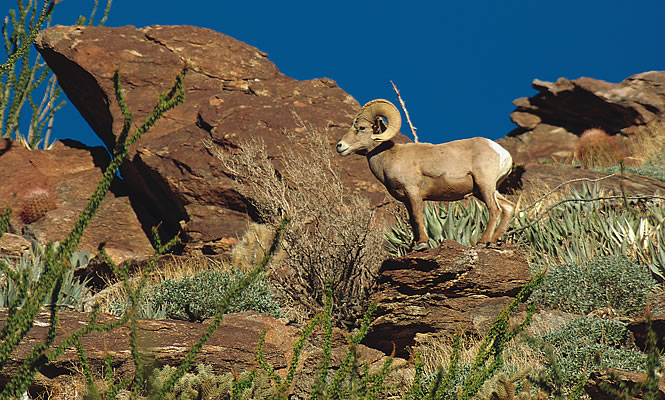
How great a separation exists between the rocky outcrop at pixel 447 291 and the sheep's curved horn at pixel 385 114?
1.36 meters

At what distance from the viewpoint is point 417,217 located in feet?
25.1

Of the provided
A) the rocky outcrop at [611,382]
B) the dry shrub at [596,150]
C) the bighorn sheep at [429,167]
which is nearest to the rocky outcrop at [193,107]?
the bighorn sheep at [429,167]

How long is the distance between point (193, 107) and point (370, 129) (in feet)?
27.3

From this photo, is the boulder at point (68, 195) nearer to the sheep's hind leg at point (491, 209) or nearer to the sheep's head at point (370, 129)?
the sheep's head at point (370, 129)

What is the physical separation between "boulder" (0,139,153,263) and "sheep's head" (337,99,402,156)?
6.47m

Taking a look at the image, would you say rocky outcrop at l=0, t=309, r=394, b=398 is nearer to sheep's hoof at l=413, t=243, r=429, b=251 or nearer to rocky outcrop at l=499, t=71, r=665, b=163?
sheep's hoof at l=413, t=243, r=429, b=251

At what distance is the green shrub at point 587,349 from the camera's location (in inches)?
245

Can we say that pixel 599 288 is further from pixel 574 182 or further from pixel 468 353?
pixel 574 182

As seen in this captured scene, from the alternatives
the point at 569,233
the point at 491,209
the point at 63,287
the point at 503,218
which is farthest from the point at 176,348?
the point at 569,233

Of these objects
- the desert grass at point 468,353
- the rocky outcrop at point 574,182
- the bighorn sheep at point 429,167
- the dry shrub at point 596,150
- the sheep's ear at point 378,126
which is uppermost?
the dry shrub at point 596,150

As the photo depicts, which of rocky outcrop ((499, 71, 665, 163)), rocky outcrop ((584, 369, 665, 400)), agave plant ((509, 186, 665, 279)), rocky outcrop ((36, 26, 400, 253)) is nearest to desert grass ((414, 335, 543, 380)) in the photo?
rocky outcrop ((584, 369, 665, 400))

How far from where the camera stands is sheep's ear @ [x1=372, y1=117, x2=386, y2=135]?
799 centimetres

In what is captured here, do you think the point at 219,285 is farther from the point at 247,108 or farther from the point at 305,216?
the point at 247,108

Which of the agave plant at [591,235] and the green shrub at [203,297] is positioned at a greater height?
the agave plant at [591,235]
